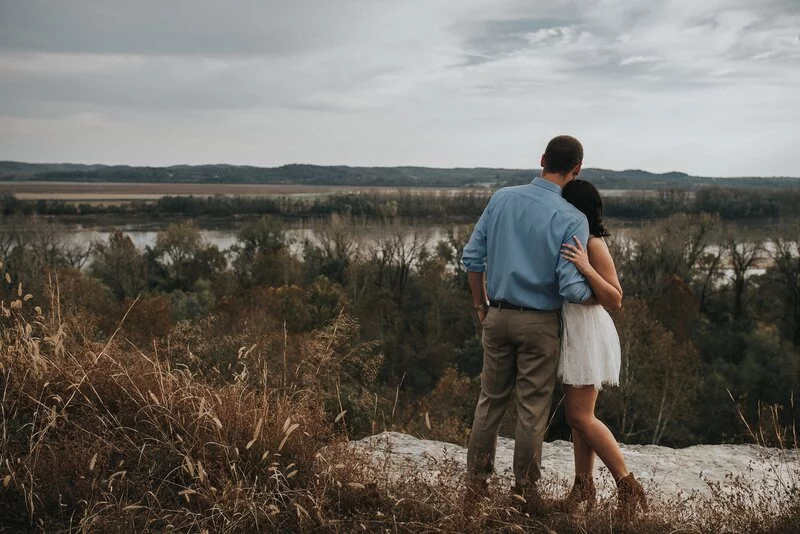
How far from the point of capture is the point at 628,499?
339cm

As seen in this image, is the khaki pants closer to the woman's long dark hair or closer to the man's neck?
the woman's long dark hair

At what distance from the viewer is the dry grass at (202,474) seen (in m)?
3.03

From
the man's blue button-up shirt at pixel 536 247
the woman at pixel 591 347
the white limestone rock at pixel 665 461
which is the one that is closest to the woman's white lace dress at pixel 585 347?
the woman at pixel 591 347

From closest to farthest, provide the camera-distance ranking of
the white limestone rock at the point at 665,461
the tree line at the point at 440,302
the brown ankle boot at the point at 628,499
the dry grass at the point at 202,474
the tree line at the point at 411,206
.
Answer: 1. the dry grass at the point at 202,474
2. the brown ankle boot at the point at 628,499
3. the white limestone rock at the point at 665,461
4. the tree line at the point at 440,302
5. the tree line at the point at 411,206

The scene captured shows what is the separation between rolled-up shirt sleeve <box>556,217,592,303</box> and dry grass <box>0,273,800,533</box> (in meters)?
1.02

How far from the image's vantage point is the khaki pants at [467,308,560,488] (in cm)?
349

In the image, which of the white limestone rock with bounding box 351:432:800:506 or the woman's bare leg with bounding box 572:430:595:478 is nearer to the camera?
the woman's bare leg with bounding box 572:430:595:478

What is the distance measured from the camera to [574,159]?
3.47m

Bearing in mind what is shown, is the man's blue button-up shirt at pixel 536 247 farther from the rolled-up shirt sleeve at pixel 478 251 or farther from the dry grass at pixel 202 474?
the dry grass at pixel 202 474

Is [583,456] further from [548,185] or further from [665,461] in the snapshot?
[665,461]

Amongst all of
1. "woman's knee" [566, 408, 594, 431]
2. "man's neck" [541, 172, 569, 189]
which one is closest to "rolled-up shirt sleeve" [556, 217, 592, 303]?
"man's neck" [541, 172, 569, 189]

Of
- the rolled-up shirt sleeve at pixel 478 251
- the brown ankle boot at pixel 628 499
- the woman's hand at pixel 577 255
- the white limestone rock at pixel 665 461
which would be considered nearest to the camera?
the brown ankle boot at pixel 628 499

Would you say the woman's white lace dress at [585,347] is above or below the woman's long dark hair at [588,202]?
below

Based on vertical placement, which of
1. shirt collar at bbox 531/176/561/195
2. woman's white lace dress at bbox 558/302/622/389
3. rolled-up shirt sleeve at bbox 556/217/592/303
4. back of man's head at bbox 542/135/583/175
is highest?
back of man's head at bbox 542/135/583/175
